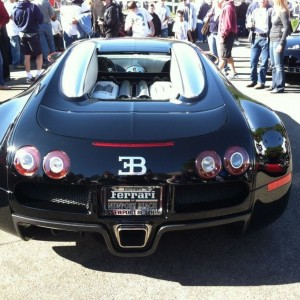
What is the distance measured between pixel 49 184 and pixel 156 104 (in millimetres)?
792

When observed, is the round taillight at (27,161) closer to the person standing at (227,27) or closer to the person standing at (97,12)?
the person standing at (227,27)

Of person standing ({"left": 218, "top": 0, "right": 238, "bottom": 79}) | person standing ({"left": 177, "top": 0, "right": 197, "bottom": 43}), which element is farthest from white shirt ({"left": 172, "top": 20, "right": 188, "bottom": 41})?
person standing ({"left": 218, "top": 0, "right": 238, "bottom": 79})

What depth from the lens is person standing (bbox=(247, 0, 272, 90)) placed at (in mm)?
7137

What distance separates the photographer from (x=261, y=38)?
730cm

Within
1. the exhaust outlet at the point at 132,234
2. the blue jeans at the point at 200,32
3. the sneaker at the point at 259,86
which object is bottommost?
the blue jeans at the point at 200,32

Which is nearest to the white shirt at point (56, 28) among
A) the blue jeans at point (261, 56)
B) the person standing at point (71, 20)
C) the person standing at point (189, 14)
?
the person standing at point (71, 20)

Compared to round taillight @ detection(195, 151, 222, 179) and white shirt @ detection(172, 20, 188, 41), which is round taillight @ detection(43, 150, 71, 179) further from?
white shirt @ detection(172, 20, 188, 41)

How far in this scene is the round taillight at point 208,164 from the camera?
2.10 meters

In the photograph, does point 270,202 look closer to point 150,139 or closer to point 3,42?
point 150,139

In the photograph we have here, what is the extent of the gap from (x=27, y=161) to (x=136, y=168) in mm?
549

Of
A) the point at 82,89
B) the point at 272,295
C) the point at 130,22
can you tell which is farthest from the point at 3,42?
the point at 272,295

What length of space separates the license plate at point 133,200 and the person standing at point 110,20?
675 cm

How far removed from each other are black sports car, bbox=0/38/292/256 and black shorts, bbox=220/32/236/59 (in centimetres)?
550

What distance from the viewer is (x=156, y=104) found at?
2488mm
